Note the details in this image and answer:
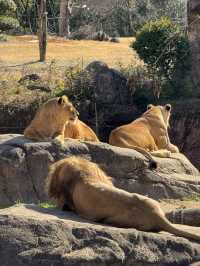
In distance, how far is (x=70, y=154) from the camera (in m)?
15.2

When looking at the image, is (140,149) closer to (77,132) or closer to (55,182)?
(77,132)

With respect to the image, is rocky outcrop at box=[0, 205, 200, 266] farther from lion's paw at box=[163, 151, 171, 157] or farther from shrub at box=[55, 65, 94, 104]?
shrub at box=[55, 65, 94, 104]

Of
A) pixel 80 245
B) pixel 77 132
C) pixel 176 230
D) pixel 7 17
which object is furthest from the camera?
pixel 7 17

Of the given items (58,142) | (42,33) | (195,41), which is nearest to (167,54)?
(195,41)

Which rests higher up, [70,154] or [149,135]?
[70,154]

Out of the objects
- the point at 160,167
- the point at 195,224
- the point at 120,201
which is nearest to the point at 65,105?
the point at 160,167

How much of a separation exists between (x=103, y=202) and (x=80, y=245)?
0.95 m

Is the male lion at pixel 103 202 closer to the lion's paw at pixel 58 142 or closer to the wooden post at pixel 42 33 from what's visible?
the lion's paw at pixel 58 142

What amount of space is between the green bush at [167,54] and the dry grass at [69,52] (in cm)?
140

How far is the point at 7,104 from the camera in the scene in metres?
25.5

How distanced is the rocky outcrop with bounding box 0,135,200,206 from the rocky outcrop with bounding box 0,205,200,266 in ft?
20.2

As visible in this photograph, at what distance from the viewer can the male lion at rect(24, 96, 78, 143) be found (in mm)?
16156

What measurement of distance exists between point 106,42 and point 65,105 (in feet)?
84.9

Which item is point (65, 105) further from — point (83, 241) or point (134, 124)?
point (83, 241)
